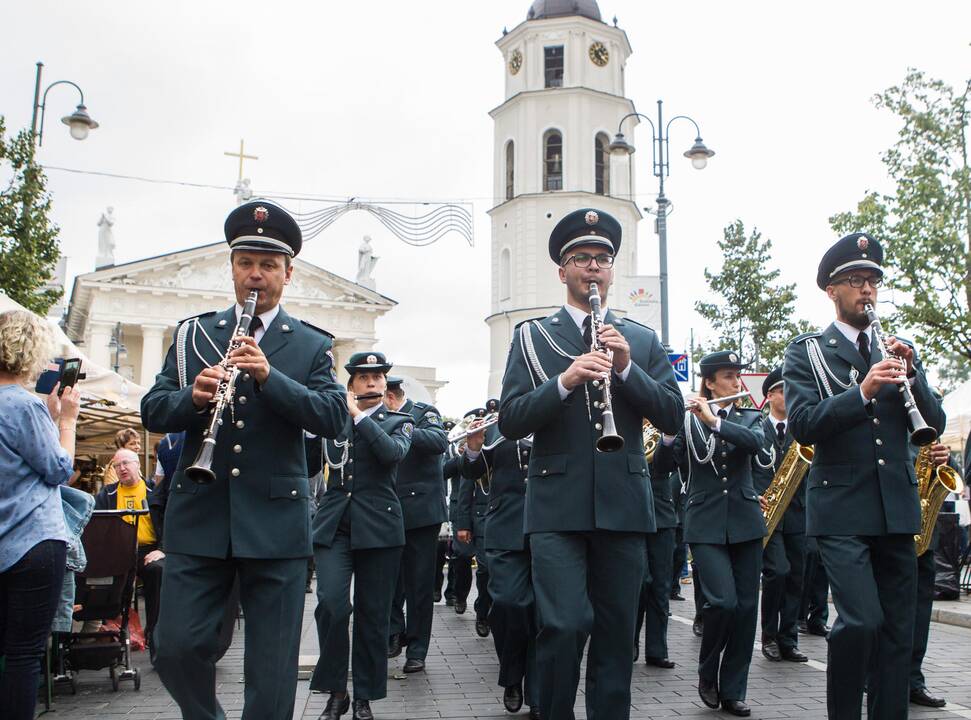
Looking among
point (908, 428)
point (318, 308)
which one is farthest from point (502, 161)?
point (908, 428)

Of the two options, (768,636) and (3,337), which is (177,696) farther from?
(768,636)

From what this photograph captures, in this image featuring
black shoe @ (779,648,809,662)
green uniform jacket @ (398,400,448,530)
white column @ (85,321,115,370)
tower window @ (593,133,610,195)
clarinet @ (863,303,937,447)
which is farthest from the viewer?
tower window @ (593,133,610,195)

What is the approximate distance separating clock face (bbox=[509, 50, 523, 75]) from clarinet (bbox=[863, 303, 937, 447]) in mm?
55612

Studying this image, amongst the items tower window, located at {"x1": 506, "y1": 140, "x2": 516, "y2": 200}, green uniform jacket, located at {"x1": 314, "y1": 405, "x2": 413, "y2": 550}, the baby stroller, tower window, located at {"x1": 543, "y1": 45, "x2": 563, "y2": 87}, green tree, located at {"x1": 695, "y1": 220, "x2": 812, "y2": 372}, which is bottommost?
the baby stroller

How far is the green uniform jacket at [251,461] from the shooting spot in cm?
429

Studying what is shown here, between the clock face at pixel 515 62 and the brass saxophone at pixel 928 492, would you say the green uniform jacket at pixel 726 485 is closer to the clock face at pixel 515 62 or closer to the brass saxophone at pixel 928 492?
the brass saxophone at pixel 928 492

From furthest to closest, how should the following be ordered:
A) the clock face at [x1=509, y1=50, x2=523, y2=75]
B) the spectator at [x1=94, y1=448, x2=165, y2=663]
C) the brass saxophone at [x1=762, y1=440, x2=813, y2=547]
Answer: the clock face at [x1=509, y1=50, x2=523, y2=75], the spectator at [x1=94, y1=448, x2=165, y2=663], the brass saxophone at [x1=762, y1=440, x2=813, y2=547]

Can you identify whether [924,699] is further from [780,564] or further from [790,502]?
[790,502]

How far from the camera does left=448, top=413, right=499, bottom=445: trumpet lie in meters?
8.90

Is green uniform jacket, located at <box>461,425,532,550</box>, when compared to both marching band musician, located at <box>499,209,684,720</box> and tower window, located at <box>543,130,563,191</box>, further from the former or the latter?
tower window, located at <box>543,130,563,191</box>

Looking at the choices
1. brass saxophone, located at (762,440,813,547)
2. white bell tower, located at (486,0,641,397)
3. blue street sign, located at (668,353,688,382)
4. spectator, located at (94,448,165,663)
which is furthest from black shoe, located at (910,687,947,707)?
white bell tower, located at (486,0,641,397)

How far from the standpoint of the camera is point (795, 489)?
31.2ft

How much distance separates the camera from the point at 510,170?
195 feet

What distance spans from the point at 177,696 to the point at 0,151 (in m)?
15.7
